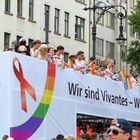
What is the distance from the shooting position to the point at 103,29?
184 feet

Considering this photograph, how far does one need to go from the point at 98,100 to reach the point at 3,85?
215 inches

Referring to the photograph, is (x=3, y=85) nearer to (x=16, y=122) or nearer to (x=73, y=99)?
(x=16, y=122)

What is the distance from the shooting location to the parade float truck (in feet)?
51.2

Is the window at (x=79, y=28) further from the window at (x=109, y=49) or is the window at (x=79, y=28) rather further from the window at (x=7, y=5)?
the window at (x=7, y=5)

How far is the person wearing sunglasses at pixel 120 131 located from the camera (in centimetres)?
606

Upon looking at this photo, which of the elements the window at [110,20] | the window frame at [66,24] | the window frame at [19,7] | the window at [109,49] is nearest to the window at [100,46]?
the window at [109,49]

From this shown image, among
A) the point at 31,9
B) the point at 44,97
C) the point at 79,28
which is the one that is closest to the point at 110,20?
the point at 79,28

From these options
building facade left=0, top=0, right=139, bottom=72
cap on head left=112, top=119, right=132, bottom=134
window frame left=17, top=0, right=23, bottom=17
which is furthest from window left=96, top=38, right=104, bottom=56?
cap on head left=112, top=119, right=132, bottom=134

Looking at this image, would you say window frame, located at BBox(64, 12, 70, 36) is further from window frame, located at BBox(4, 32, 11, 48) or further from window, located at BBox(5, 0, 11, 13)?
window frame, located at BBox(4, 32, 11, 48)

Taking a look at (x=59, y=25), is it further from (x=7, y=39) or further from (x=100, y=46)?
(x=100, y=46)

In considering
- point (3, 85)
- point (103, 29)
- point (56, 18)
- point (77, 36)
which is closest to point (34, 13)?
point (56, 18)

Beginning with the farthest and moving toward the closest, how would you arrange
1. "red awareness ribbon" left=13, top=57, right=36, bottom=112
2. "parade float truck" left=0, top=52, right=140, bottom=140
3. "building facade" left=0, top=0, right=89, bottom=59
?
"building facade" left=0, top=0, right=89, bottom=59 → "red awareness ribbon" left=13, top=57, right=36, bottom=112 → "parade float truck" left=0, top=52, right=140, bottom=140

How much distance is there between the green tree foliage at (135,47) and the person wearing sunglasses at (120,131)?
43.3 m

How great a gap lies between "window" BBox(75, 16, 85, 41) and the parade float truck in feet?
96.7
